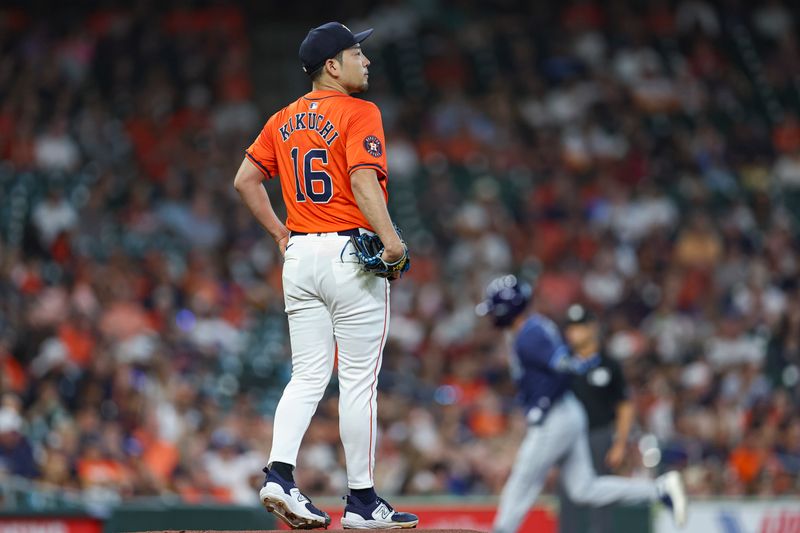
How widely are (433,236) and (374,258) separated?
11.3 metres

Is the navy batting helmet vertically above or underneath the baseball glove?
underneath

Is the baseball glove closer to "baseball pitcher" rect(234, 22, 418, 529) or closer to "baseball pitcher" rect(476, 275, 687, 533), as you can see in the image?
"baseball pitcher" rect(234, 22, 418, 529)

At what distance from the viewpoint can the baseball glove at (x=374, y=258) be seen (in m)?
6.58

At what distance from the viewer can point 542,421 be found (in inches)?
419

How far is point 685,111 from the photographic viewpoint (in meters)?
20.5

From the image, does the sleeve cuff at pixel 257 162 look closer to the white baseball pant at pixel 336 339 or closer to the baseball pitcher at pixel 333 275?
the baseball pitcher at pixel 333 275

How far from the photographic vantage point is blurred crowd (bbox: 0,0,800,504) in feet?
45.7

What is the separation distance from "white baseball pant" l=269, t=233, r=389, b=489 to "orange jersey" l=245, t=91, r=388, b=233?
0.37 ft

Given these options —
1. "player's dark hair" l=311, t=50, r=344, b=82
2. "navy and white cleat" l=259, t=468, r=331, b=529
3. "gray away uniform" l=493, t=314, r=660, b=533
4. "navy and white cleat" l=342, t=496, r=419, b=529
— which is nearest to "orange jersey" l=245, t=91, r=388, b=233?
"player's dark hair" l=311, t=50, r=344, b=82

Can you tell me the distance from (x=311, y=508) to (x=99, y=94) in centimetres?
1282

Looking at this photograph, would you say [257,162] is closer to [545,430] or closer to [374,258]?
[374,258]

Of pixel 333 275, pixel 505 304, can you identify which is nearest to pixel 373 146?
pixel 333 275

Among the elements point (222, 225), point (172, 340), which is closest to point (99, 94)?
point (222, 225)

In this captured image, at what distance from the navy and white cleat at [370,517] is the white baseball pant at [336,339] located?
0.33ft
